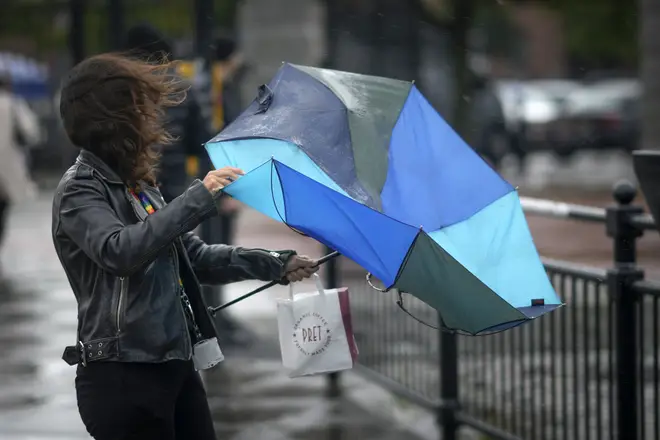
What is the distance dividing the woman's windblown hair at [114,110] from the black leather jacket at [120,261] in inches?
2.2

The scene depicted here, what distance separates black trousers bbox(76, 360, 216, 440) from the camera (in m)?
3.49

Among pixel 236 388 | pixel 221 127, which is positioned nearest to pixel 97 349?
A: pixel 236 388

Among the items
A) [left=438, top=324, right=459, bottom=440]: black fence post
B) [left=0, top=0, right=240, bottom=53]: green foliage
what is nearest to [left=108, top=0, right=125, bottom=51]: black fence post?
[left=438, top=324, right=459, bottom=440]: black fence post

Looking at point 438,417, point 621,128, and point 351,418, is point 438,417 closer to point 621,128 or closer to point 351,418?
point 351,418

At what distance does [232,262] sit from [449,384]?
112 inches

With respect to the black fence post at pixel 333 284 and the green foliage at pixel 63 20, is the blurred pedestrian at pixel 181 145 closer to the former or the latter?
the black fence post at pixel 333 284

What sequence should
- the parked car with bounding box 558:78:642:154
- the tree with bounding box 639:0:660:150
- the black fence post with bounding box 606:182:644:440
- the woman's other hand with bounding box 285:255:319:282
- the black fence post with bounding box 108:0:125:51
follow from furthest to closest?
the parked car with bounding box 558:78:642:154 < the tree with bounding box 639:0:660:150 < the black fence post with bounding box 108:0:125:51 < the black fence post with bounding box 606:182:644:440 < the woman's other hand with bounding box 285:255:319:282

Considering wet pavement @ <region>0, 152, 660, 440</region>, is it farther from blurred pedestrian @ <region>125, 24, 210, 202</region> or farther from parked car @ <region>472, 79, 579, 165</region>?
parked car @ <region>472, 79, 579, 165</region>

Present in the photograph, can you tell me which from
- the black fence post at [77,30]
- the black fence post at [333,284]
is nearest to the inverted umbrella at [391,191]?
the black fence post at [333,284]

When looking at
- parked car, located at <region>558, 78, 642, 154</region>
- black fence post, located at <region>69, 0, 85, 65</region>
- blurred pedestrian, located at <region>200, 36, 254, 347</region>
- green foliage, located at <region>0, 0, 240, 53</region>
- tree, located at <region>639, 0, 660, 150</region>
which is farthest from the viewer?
green foliage, located at <region>0, 0, 240, 53</region>

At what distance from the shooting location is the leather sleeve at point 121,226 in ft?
10.9

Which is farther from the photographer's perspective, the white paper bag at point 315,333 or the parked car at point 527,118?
the parked car at point 527,118

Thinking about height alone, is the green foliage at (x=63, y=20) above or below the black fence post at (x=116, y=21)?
above

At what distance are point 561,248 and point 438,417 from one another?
7937mm
